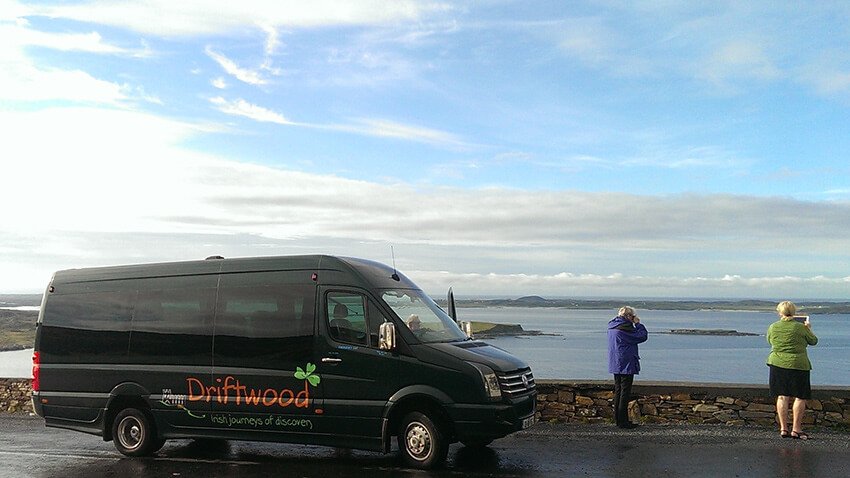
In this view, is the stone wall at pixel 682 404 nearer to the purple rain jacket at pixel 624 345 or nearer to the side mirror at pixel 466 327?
the purple rain jacket at pixel 624 345

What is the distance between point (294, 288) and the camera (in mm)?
9578

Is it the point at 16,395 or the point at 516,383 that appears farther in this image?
the point at 16,395

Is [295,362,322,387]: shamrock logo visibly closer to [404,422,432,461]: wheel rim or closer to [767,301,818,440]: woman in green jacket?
[404,422,432,461]: wheel rim

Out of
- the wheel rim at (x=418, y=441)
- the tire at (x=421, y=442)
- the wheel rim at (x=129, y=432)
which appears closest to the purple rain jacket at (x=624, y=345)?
the tire at (x=421, y=442)

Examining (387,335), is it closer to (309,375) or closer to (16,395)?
(309,375)

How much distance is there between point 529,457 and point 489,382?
1.52 meters

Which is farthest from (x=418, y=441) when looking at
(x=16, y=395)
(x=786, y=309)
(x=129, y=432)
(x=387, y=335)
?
(x=16, y=395)

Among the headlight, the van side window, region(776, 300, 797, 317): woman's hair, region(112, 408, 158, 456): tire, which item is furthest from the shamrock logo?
region(776, 300, 797, 317): woman's hair

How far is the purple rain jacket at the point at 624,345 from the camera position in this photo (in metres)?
11.4

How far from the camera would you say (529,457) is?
9523 mm

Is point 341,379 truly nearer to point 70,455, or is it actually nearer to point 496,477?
point 496,477

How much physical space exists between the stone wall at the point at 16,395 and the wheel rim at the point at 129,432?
5909 mm

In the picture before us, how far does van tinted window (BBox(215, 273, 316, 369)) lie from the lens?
9422 mm

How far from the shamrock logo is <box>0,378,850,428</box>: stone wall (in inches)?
173
